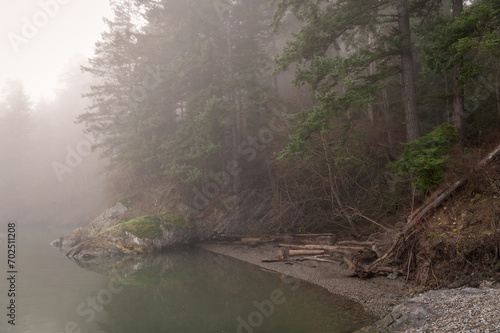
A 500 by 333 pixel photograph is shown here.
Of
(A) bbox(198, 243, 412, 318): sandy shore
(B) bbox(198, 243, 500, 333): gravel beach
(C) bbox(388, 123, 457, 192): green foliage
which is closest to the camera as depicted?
(B) bbox(198, 243, 500, 333): gravel beach

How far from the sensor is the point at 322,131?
10.4m

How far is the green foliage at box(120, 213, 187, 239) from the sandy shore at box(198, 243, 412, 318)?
18.7 feet

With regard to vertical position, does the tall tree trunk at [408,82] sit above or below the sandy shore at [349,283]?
above

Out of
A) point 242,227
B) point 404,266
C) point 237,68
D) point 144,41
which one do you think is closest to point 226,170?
point 242,227

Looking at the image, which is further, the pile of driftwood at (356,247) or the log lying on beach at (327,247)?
the log lying on beach at (327,247)

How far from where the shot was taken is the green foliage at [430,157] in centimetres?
933

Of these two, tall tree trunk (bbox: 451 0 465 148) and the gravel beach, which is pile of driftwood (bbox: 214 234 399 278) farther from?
tall tree trunk (bbox: 451 0 465 148)

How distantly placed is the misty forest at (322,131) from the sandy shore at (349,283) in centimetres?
55

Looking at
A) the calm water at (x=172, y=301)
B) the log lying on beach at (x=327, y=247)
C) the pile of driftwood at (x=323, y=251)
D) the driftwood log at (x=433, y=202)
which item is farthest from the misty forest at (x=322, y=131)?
the calm water at (x=172, y=301)

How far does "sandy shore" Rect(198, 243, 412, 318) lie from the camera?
838 centimetres

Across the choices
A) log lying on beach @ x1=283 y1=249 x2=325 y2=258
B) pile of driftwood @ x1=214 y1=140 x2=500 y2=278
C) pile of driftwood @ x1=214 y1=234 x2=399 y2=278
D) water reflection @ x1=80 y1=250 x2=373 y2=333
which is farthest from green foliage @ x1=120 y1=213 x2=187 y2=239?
log lying on beach @ x1=283 y1=249 x2=325 y2=258

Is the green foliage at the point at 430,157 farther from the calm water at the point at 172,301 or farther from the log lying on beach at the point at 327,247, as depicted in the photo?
the calm water at the point at 172,301

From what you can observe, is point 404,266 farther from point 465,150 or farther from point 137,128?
point 137,128

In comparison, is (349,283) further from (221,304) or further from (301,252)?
(221,304)
